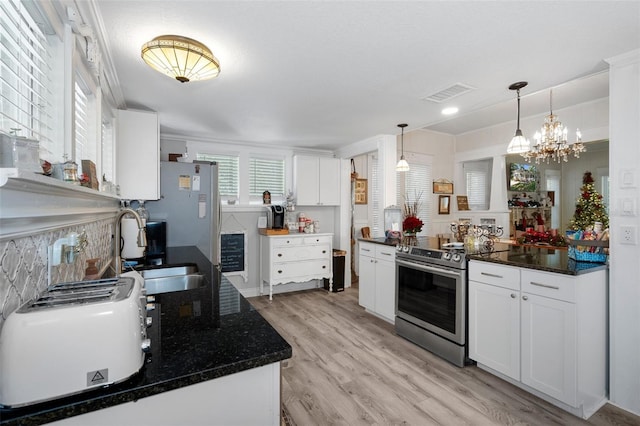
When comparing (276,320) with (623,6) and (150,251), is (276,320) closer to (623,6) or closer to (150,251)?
(150,251)

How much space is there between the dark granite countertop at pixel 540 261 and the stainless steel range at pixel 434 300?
23 centimetres

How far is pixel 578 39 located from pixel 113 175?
11.4ft

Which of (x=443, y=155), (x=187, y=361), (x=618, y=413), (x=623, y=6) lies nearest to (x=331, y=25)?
(x=623, y=6)

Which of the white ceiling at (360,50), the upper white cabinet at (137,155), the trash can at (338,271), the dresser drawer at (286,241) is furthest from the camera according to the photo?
the trash can at (338,271)

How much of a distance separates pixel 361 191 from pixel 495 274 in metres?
3.52

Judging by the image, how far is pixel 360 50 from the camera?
6.50 feet

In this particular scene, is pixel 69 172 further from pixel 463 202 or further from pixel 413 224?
pixel 463 202

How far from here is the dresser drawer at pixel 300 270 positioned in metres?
4.42

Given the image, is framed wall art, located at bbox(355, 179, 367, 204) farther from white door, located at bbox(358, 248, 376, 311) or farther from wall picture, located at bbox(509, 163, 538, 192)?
wall picture, located at bbox(509, 163, 538, 192)

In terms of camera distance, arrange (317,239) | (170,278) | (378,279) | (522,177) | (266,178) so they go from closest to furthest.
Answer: (170,278), (378,279), (317,239), (266,178), (522,177)

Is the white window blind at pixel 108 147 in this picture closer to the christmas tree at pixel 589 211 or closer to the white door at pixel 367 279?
the white door at pixel 367 279

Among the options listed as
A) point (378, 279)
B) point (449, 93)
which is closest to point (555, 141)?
point (449, 93)

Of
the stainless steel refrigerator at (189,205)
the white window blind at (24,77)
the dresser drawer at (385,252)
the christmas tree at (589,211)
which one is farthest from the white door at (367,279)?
the white window blind at (24,77)

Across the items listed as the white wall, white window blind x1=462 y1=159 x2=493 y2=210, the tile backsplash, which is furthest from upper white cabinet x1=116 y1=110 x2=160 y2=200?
white window blind x1=462 y1=159 x2=493 y2=210
